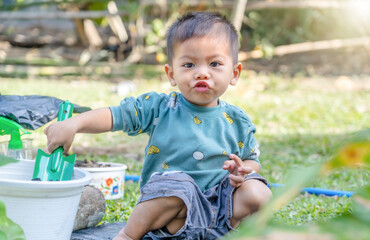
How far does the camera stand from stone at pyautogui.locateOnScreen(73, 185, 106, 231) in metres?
1.92

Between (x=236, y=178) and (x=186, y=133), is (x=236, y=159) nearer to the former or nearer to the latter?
(x=236, y=178)

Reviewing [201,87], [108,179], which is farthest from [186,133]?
[108,179]

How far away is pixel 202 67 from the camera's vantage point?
177 centimetres

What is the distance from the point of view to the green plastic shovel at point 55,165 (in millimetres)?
1645

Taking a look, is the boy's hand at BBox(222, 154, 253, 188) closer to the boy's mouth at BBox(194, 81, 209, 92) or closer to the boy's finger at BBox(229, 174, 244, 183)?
the boy's finger at BBox(229, 174, 244, 183)

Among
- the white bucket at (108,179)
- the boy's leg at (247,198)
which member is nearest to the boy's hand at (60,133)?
the boy's leg at (247,198)

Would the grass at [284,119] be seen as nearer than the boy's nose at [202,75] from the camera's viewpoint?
No

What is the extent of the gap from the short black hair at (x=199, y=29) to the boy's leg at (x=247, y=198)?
0.49m

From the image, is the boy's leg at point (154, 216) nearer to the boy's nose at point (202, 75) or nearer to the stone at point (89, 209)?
the stone at point (89, 209)

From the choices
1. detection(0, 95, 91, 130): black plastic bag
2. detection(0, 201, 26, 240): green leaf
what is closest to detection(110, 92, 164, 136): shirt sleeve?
detection(0, 95, 91, 130): black plastic bag

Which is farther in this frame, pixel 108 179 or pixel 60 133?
pixel 108 179

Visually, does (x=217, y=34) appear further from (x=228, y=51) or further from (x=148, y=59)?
(x=148, y=59)

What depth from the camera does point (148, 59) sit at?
Answer: 8453mm

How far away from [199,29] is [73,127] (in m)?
0.57
